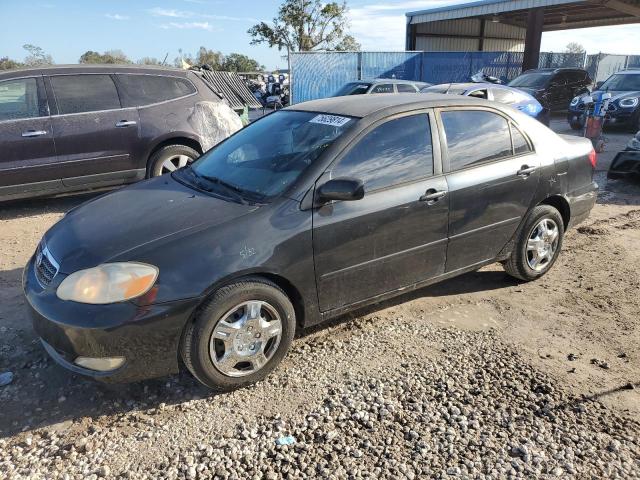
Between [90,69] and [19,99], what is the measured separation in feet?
3.06

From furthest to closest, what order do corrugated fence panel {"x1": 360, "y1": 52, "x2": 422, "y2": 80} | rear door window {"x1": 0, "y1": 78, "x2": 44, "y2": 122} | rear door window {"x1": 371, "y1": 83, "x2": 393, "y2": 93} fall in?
corrugated fence panel {"x1": 360, "y1": 52, "x2": 422, "y2": 80}, rear door window {"x1": 371, "y1": 83, "x2": 393, "y2": 93}, rear door window {"x1": 0, "y1": 78, "x2": 44, "y2": 122}

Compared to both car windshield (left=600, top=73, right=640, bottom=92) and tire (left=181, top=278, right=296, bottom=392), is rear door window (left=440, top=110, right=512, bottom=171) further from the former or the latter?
car windshield (left=600, top=73, right=640, bottom=92)

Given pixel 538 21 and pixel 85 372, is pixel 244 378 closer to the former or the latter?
pixel 85 372

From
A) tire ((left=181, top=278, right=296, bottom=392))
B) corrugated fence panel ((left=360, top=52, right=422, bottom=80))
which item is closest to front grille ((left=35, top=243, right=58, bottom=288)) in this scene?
tire ((left=181, top=278, right=296, bottom=392))

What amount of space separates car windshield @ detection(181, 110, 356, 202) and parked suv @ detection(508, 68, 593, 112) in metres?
14.5

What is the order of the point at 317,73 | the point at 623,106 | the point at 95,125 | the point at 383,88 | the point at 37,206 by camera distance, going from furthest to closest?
the point at 317,73 → the point at 623,106 → the point at 383,88 → the point at 37,206 → the point at 95,125

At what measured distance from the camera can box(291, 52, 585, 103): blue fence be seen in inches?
766

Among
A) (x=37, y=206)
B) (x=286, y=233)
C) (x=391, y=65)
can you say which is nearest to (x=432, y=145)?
(x=286, y=233)

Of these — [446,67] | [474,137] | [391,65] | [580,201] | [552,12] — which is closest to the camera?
[474,137]

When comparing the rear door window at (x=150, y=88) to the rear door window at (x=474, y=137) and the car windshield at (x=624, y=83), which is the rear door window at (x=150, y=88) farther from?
the car windshield at (x=624, y=83)

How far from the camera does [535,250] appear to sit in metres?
4.45

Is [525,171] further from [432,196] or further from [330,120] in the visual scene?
[330,120]

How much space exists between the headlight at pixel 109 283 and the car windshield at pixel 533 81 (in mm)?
16416

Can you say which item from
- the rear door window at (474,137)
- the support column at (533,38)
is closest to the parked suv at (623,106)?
the support column at (533,38)
